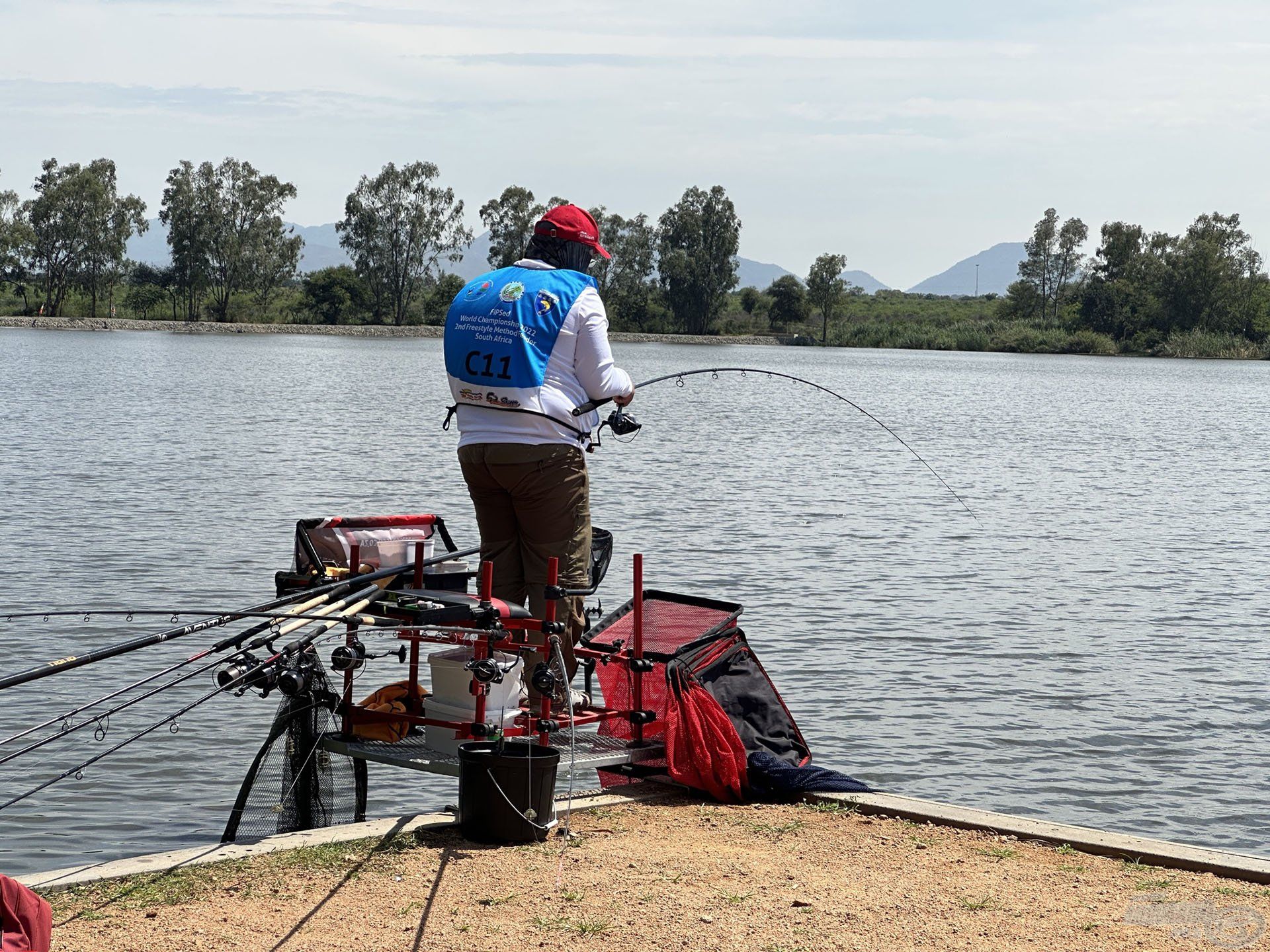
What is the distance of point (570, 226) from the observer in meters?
6.18

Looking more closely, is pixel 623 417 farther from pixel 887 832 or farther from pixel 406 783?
pixel 406 783

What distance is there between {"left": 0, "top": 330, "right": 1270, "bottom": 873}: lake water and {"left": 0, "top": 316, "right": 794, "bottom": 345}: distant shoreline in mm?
62462

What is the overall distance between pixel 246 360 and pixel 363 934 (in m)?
59.0

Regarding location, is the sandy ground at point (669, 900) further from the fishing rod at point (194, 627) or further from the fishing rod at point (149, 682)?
the fishing rod at point (194, 627)

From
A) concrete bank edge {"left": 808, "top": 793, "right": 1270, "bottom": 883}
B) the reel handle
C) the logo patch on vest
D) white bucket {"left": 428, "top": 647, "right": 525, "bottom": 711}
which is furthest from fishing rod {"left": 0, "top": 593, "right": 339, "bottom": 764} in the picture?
concrete bank edge {"left": 808, "top": 793, "right": 1270, "bottom": 883}

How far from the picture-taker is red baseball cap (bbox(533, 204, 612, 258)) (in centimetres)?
614

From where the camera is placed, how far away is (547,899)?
487cm

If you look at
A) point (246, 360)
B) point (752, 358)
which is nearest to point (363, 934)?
point (246, 360)

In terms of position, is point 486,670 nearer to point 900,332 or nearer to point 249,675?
point 249,675

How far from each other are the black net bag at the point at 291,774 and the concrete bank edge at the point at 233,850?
9.2 inches

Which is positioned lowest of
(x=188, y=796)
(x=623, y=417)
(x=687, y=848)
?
(x=188, y=796)

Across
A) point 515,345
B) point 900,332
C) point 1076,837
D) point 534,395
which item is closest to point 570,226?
point 515,345

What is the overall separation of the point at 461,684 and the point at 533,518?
29.6 inches

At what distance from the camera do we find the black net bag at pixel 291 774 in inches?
241
